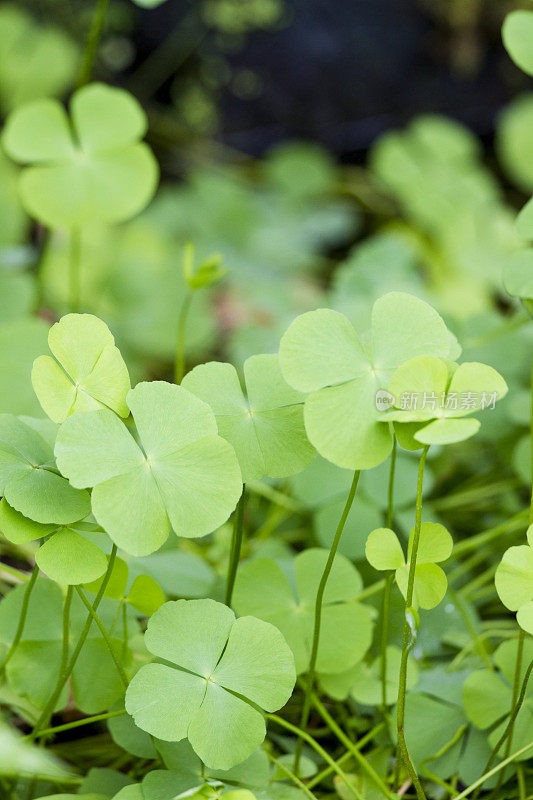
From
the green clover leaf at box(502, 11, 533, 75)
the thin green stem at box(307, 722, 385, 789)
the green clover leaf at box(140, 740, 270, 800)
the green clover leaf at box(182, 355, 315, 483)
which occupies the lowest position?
the thin green stem at box(307, 722, 385, 789)

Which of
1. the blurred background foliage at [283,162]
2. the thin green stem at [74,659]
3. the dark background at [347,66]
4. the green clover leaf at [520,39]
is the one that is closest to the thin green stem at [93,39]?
the blurred background foliage at [283,162]

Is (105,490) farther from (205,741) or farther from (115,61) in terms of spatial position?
(115,61)

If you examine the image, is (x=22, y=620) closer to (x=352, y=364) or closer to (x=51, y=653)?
(x=51, y=653)

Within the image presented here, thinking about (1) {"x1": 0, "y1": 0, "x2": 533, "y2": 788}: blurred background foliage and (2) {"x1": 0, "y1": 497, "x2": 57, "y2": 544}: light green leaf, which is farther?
(1) {"x1": 0, "y1": 0, "x2": 533, "y2": 788}: blurred background foliage

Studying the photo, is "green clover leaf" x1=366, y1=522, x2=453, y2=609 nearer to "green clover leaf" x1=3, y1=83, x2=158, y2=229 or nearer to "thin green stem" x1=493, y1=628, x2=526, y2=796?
"thin green stem" x1=493, y1=628, x2=526, y2=796

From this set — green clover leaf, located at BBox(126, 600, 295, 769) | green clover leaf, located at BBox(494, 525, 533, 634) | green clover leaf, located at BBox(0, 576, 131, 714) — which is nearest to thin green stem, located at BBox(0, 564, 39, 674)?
green clover leaf, located at BBox(0, 576, 131, 714)

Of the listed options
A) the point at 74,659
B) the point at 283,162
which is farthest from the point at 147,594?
the point at 283,162

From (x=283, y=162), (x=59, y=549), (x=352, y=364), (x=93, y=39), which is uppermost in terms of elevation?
(x=93, y=39)
